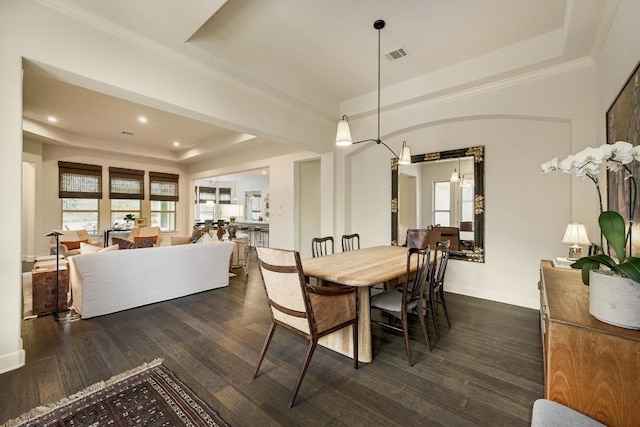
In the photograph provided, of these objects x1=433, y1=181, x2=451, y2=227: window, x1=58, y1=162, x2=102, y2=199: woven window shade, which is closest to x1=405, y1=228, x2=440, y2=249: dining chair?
x1=433, y1=181, x2=451, y2=227: window

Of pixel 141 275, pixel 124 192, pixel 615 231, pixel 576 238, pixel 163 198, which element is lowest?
pixel 141 275

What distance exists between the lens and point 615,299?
1.08m

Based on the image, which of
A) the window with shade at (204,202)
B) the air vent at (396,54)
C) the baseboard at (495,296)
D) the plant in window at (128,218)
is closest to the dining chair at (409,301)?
the baseboard at (495,296)

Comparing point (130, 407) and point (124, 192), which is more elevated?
point (124, 192)

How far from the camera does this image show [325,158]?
5.25 meters

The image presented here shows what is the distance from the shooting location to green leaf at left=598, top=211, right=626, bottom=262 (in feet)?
3.55

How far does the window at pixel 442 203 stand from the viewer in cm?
412

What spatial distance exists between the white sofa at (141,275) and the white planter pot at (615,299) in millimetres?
4013

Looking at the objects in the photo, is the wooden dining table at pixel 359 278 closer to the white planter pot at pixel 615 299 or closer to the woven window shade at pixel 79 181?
the white planter pot at pixel 615 299

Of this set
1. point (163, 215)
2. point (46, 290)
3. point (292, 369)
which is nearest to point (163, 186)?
point (163, 215)

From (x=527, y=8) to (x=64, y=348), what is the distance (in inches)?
206

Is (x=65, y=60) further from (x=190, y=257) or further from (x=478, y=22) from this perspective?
(x=478, y=22)

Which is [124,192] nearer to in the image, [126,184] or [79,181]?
[126,184]

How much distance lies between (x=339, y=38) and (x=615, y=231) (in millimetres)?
2925
